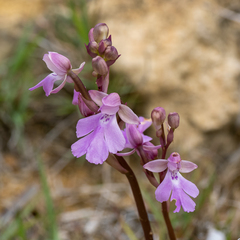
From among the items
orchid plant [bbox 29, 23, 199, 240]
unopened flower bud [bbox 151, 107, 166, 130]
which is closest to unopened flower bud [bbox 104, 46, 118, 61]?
orchid plant [bbox 29, 23, 199, 240]

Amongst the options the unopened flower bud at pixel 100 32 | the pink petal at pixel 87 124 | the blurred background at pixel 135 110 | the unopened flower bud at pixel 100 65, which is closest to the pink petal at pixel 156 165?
the pink petal at pixel 87 124

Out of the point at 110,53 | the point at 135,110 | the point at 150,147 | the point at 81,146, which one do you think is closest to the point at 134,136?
the point at 150,147

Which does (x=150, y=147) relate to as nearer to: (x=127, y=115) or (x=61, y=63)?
(x=127, y=115)

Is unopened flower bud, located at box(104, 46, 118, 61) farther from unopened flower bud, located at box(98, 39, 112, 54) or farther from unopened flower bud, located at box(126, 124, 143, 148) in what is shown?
unopened flower bud, located at box(126, 124, 143, 148)

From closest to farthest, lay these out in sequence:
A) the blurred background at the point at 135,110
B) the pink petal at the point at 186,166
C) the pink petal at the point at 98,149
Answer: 1. the pink petal at the point at 98,149
2. the pink petal at the point at 186,166
3. the blurred background at the point at 135,110

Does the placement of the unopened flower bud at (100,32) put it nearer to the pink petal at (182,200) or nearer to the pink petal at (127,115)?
the pink petal at (127,115)

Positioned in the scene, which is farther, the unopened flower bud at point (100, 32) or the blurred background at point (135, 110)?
the blurred background at point (135, 110)
